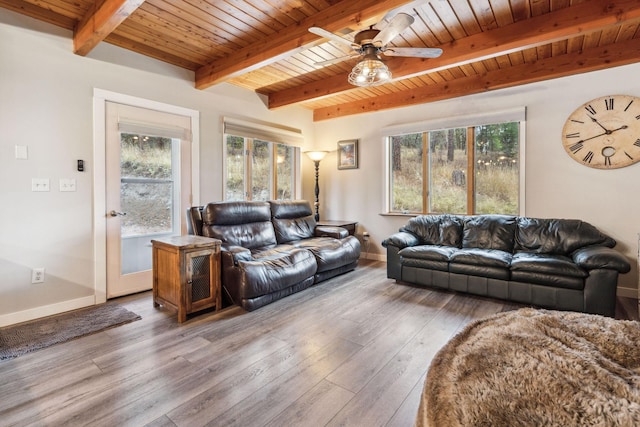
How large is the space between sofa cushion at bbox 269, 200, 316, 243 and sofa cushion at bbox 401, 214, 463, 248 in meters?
1.36

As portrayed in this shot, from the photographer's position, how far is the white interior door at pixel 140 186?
3314 millimetres

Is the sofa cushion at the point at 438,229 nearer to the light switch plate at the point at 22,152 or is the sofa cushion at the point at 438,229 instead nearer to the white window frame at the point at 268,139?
the white window frame at the point at 268,139

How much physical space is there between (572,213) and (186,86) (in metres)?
4.84

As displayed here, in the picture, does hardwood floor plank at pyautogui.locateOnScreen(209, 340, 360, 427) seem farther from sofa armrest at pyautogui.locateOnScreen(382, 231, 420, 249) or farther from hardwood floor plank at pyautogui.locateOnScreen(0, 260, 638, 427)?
sofa armrest at pyautogui.locateOnScreen(382, 231, 420, 249)

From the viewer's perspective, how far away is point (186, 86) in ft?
12.8

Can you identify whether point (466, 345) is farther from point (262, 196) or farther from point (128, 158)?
point (262, 196)

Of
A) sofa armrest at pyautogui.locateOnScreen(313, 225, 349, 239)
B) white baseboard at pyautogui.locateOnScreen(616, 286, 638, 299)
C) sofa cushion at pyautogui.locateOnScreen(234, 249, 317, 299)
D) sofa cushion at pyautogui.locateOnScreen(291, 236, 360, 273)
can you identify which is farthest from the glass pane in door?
white baseboard at pyautogui.locateOnScreen(616, 286, 638, 299)

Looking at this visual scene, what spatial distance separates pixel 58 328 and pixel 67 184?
1.30m

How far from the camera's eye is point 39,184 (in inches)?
111

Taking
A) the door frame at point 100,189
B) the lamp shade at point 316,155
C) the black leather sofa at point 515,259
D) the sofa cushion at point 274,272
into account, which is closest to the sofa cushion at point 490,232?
the black leather sofa at point 515,259

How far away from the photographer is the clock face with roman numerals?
3.31 metres

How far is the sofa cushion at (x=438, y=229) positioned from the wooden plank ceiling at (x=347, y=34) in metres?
1.72

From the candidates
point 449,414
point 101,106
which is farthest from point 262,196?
point 449,414

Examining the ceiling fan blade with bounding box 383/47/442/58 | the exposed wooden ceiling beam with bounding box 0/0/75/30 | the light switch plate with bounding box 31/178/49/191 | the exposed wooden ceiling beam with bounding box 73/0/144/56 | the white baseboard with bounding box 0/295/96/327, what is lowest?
the white baseboard with bounding box 0/295/96/327
